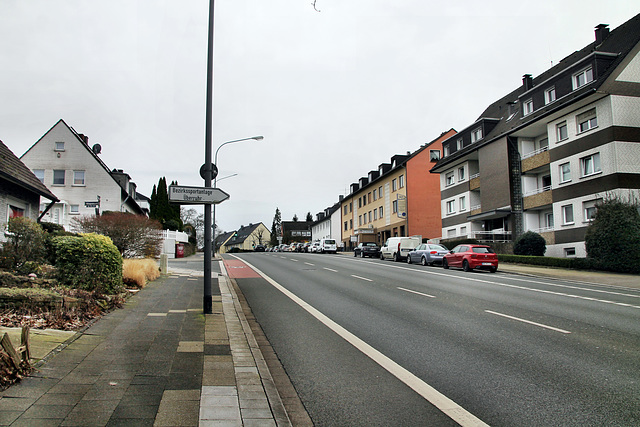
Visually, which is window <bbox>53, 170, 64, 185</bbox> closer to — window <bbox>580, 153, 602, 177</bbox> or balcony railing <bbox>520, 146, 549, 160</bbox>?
balcony railing <bbox>520, 146, 549, 160</bbox>

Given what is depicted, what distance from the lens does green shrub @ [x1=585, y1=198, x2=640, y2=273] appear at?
66.4ft

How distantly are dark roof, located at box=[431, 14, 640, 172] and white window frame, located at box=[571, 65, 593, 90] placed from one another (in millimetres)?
542

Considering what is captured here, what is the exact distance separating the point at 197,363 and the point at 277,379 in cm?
98

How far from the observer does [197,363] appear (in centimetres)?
542

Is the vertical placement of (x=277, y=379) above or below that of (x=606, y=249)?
below

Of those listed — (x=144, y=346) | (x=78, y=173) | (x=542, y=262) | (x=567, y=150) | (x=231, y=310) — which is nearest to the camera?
(x=144, y=346)

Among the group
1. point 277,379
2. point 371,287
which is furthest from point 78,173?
point 277,379

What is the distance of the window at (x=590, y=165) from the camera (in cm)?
2564

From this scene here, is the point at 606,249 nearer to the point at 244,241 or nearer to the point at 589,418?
the point at 589,418

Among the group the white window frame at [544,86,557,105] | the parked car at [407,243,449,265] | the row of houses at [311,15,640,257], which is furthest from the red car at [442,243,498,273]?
the white window frame at [544,86,557,105]

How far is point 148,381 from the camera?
4645 mm

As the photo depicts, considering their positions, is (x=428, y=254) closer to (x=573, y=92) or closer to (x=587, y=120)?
(x=587, y=120)

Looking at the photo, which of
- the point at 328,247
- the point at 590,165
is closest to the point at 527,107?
the point at 590,165

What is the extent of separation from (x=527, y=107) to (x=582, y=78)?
19.5 feet
